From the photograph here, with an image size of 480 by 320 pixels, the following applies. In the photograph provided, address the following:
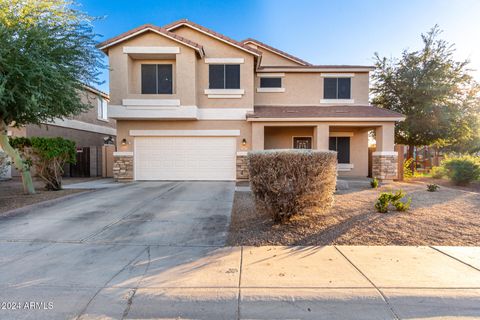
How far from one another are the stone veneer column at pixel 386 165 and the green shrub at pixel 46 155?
46.9 feet

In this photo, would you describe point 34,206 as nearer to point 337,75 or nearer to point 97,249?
point 97,249

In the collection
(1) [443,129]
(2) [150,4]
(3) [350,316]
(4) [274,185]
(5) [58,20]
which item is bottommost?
(3) [350,316]

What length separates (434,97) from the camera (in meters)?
15.3

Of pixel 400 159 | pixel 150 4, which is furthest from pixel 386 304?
pixel 150 4

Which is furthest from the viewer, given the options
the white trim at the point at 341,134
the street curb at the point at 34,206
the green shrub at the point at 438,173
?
the white trim at the point at 341,134

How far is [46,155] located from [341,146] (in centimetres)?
1476

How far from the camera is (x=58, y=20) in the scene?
8320 millimetres

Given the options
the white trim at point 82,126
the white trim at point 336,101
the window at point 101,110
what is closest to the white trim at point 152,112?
the white trim at point 82,126

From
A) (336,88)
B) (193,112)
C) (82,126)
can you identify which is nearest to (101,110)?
(82,126)

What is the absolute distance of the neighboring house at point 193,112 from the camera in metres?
11.7

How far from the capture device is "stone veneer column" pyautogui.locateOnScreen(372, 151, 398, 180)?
476 inches

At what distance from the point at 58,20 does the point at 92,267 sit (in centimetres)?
890

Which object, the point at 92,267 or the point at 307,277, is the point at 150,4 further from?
the point at 307,277

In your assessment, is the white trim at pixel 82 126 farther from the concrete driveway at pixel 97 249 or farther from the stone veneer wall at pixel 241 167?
the stone veneer wall at pixel 241 167
